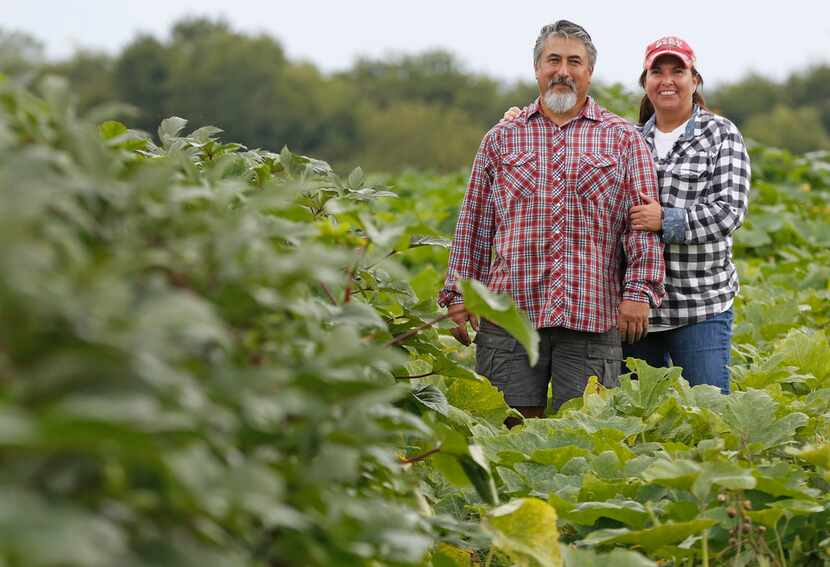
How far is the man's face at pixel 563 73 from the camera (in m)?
3.96

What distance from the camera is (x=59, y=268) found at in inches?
50.9

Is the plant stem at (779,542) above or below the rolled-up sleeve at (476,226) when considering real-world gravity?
below

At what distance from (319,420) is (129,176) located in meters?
0.44

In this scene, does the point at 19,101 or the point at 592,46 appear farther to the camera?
the point at 592,46

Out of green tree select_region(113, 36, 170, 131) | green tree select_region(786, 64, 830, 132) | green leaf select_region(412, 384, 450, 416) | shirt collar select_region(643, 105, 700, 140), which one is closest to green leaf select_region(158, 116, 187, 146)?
green leaf select_region(412, 384, 450, 416)

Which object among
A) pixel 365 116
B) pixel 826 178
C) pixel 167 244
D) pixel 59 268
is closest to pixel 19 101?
pixel 167 244

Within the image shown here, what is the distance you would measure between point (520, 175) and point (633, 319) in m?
0.60

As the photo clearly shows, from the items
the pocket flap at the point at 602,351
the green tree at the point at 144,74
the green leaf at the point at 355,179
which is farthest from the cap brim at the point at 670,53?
the green tree at the point at 144,74

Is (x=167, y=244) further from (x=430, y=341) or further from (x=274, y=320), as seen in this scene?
(x=430, y=341)

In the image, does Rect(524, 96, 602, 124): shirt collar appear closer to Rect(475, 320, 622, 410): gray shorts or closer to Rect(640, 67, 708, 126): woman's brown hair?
Rect(640, 67, 708, 126): woman's brown hair

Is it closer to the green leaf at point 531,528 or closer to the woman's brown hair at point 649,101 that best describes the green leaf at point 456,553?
the green leaf at point 531,528

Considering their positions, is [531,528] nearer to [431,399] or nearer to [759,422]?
[431,399]

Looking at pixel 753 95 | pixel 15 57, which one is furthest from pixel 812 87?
pixel 15 57

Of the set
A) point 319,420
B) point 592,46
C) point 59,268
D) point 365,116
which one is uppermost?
point 365,116
